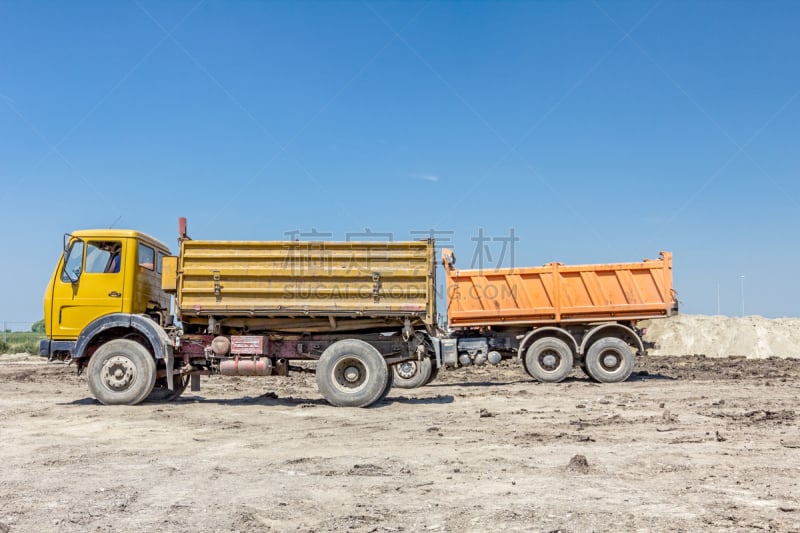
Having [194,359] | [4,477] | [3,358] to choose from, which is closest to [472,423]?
[194,359]

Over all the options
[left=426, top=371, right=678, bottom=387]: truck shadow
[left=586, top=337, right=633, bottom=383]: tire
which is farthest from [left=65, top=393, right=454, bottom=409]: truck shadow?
[left=586, top=337, right=633, bottom=383]: tire

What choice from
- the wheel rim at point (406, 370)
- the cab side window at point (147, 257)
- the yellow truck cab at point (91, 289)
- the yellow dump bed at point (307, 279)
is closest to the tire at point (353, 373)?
the yellow dump bed at point (307, 279)

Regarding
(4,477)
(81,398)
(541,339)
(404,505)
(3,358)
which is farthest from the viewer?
(3,358)

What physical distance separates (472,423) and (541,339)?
21.8ft

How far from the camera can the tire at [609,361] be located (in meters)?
15.4

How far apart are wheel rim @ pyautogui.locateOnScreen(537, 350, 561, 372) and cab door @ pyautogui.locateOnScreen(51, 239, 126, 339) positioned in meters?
9.35

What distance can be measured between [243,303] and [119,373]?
7.60ft

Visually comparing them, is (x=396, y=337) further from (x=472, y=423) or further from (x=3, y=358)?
(x=3, y=358)

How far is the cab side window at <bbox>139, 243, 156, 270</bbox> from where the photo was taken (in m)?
11.4

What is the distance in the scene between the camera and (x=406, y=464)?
6562mm

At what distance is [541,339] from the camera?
15.6 m

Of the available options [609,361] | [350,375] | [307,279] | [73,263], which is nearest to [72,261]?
[73,263]

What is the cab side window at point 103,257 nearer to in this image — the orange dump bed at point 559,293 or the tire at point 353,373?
the tire at point 353,373

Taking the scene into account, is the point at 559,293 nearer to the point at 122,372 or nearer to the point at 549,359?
the point at 549,359
